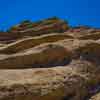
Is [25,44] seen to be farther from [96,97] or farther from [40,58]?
[96,97]

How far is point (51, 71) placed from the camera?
2094 centimetres

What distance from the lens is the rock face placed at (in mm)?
18067

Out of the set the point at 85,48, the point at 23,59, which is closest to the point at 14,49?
the point at 23,59

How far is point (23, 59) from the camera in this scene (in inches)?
965

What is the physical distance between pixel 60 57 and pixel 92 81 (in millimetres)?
3912

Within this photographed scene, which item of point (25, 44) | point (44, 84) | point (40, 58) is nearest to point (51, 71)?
point (44, 84)

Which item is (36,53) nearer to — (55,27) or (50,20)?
(55,27)

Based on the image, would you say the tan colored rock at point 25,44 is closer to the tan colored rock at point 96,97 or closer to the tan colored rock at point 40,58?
the tan colored rock at point 40,58

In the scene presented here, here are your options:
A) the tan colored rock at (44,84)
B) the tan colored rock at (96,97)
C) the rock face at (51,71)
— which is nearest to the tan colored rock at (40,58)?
the rock face at (51,71)

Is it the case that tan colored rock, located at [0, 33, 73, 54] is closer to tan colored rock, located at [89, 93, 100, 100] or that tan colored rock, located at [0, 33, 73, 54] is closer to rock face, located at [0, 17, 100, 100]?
rock face, located at [0, 17, 100, 100]

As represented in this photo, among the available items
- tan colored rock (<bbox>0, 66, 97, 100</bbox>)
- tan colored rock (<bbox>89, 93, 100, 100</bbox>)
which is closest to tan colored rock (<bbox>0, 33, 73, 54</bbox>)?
tan colored rock (<bbox>0, 66, 97, 100</bbox>)

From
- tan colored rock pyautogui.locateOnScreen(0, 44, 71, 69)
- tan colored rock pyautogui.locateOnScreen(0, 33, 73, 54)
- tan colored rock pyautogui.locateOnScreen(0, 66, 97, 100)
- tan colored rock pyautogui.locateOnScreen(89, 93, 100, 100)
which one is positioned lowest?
tan colored rock pyautogui.locateOnScreen(89, 93, 100, 100)

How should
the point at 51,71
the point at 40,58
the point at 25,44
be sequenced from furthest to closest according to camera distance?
the point at 25,44 → the point at 40,58 → the point at 51,71

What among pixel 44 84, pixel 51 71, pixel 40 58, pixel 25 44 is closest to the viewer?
pixel 44 84
